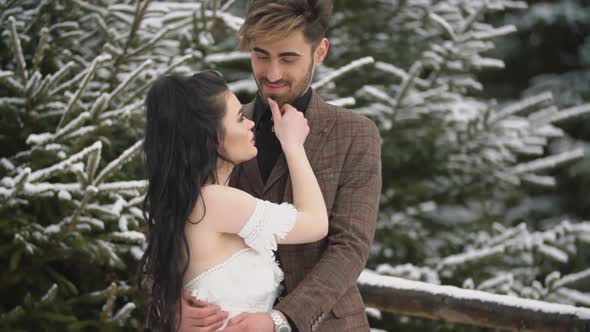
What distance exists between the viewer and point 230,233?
175 centimetres

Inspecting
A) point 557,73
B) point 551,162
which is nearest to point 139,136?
point 551,162

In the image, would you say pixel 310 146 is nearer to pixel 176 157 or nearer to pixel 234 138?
pixel 234 138

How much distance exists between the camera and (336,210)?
183 cm

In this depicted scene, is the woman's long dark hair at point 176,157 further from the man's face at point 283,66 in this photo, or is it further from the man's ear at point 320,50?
the man's ear at point 320,50

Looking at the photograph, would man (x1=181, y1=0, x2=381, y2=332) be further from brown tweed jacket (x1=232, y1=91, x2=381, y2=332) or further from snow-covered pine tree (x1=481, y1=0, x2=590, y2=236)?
snow-covered pine tree (x1=481, y1=0, x2=590, y2=236)

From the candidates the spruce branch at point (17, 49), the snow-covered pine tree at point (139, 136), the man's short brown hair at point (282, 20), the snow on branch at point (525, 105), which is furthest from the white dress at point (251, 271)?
the snow on branch at point (525, 105)

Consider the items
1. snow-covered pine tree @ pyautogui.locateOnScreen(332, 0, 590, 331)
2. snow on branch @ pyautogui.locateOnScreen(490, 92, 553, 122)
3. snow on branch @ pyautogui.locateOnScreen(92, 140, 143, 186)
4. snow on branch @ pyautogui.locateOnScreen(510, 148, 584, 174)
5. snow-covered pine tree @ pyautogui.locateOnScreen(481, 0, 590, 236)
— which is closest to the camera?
snow on branch @ pyautogui.locateOnScreen(92, 140, 143, 186)

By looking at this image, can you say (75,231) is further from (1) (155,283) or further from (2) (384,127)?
(2) (384,127)

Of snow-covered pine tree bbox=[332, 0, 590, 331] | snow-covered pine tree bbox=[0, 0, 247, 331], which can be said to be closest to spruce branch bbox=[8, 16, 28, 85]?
snow-covered pine tree bbox=[0, 0, 247, 331]

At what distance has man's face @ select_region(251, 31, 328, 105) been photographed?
184cm

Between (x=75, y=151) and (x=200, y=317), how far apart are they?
5.80ft

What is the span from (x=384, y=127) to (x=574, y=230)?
4.26 ft

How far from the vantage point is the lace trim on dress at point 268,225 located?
5.49ft

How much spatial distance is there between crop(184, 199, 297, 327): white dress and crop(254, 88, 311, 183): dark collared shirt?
0.28m
